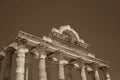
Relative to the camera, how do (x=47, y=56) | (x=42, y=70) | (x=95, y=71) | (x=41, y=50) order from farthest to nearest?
(x=95, y=71), (x=47, y=56), (x=41, y=50), (x=42, y=70)

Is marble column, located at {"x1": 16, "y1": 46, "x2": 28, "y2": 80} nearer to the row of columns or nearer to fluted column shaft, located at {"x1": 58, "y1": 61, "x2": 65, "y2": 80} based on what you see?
the row of columns

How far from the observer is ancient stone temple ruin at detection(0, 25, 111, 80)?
49.5 feet

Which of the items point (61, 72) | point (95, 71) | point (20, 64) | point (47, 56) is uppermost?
point (47, 56)

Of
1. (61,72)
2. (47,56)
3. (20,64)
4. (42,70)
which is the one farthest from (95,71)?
(20,64)

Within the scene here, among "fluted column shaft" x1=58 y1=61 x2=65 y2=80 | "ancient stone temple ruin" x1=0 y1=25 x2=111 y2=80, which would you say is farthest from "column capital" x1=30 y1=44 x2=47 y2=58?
"fluted column shaft" x1=58 y1=61 x2=65 y2=80

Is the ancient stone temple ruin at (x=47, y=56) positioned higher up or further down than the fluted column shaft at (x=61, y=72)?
higher up

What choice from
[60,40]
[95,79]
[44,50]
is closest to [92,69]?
[95,79]

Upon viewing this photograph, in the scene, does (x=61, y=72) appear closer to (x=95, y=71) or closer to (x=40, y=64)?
(x=40, y=64)

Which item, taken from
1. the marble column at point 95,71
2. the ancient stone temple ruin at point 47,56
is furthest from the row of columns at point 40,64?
the marble column at point 95,71

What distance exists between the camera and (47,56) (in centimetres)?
1750

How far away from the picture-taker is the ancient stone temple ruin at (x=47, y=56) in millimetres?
15102

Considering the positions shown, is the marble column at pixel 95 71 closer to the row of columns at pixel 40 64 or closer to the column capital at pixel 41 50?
the row of columns at pixel 40 64

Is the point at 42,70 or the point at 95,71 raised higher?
the point at 95,71

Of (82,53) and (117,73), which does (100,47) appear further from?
(82,53)
